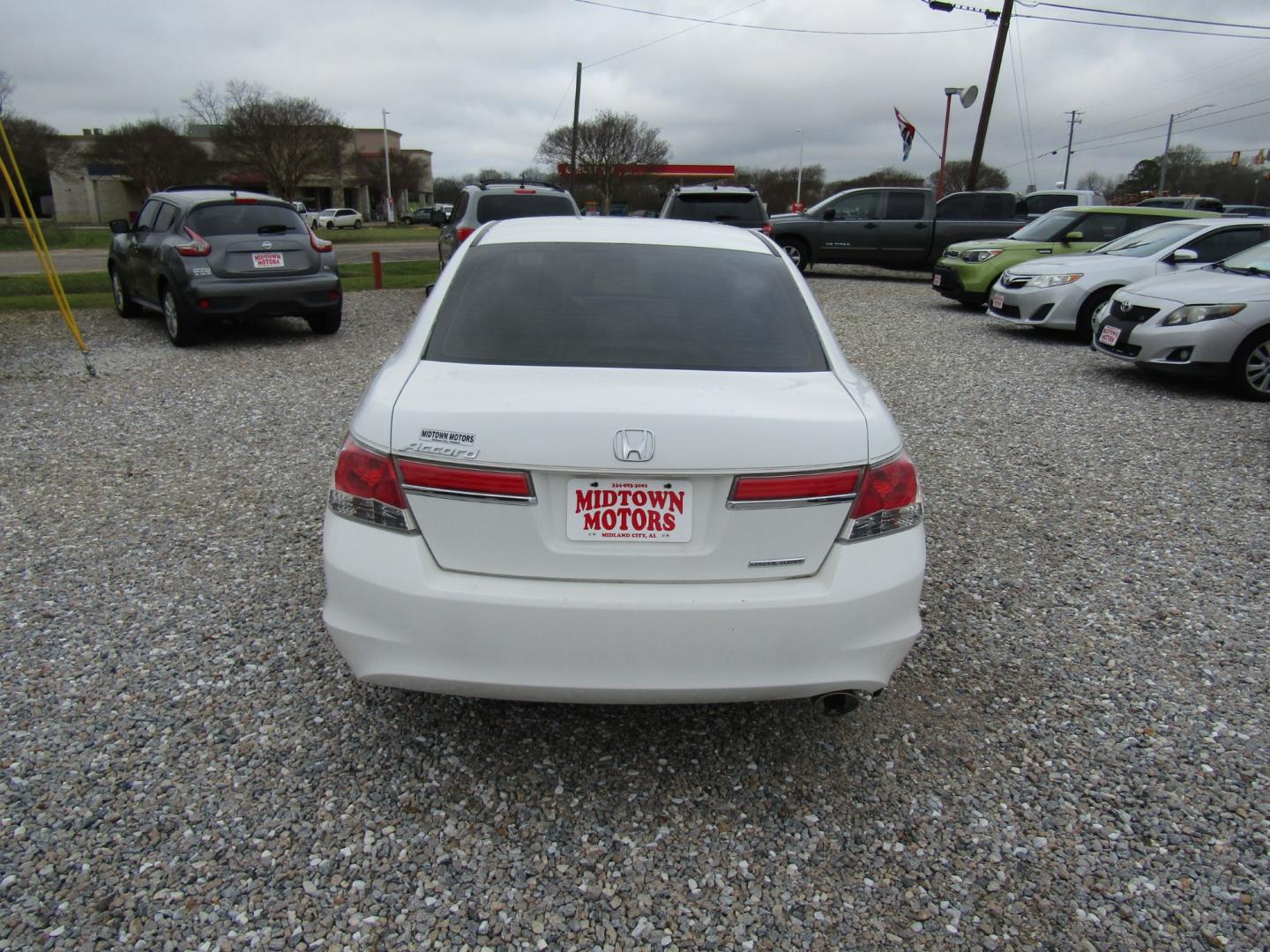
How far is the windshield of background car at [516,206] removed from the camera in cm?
1202

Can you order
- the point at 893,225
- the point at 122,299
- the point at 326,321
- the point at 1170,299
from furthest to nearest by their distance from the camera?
the point at 893,225 < the point at 122,299 < the point at 326,321 < the point at 1170,299

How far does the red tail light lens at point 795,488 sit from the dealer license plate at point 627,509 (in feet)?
0.45

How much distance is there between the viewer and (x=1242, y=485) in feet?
18.3

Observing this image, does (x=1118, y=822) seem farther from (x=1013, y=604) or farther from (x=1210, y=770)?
(x=1013, y=604)

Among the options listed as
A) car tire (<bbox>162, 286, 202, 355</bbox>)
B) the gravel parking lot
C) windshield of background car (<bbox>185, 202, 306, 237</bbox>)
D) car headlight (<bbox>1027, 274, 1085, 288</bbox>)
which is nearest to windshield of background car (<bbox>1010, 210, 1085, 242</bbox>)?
car headlight (<bbox>1027, 274, 1085, 288</bbox>)

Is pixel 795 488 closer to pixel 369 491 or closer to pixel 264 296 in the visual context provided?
pixel 369 491

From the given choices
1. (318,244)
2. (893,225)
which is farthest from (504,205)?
(893,225)

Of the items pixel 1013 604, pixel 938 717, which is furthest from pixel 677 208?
pixel 938 717

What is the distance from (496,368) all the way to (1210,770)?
8.32 feet

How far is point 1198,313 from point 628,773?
7.67 metres

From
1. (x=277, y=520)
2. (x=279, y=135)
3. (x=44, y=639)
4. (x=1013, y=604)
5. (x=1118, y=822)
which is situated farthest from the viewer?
(x=279, y=135)

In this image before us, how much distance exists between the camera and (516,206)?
39.8 feet

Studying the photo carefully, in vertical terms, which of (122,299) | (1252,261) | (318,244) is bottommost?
(122,299)

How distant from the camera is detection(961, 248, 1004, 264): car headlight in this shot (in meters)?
13.3
